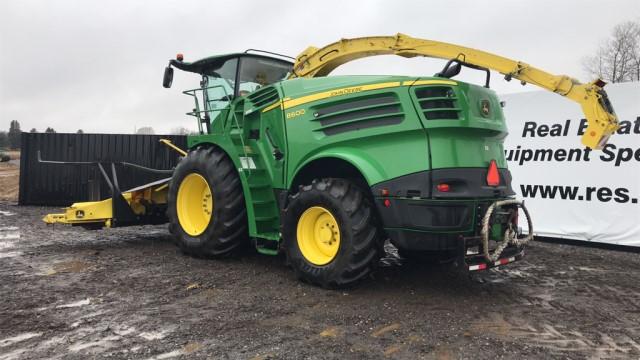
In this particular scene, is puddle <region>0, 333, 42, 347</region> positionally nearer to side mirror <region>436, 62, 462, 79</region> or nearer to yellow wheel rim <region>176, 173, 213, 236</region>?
yellow wheel rim <region>176, 173, 213, 236</region>

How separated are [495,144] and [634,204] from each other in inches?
165

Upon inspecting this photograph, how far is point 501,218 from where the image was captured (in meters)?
4.61

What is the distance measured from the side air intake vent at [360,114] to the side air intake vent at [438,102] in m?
0.22

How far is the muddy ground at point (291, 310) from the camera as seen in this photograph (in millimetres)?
3428

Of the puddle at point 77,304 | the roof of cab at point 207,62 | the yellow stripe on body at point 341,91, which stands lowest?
the puddle at point 77,304

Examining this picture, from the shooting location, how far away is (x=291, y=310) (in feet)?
13.9

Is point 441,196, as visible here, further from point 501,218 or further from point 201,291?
point 201,291

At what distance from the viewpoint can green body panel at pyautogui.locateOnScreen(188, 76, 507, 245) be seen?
439cm

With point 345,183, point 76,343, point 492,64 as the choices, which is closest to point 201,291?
point 76,343

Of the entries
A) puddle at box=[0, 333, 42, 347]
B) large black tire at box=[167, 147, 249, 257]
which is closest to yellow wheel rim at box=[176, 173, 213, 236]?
large black tire at box=[167, 147, 249, 257]

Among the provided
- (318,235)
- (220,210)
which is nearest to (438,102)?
(318,235)

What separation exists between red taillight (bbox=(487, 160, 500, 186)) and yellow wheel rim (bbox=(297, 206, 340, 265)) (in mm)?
1519

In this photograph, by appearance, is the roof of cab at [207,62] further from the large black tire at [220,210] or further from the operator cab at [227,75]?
the large black tire at [220,210]

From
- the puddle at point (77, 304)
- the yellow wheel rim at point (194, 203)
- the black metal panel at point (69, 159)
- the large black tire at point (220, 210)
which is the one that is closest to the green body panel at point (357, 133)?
the large black tire at point (220, 210)
